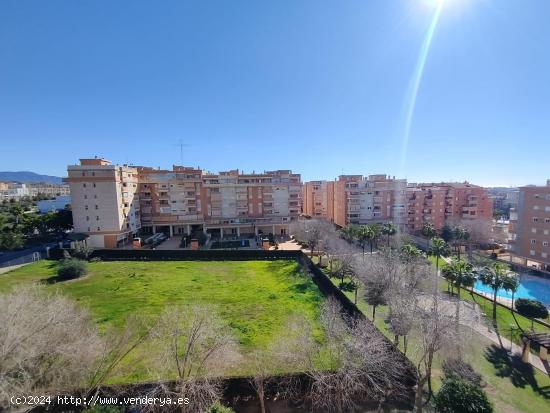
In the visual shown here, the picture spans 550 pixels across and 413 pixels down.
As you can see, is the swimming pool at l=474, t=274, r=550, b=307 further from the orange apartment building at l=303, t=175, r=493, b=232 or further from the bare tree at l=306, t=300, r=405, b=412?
the orange apartment building at l=303, t=175, r=493, b=232

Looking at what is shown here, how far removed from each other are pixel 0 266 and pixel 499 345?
50.4m

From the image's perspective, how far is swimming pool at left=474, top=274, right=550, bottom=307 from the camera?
26.9 metres

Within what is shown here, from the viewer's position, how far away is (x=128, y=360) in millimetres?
14492

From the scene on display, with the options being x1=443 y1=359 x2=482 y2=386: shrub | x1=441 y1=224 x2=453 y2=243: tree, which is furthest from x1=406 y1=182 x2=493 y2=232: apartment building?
x1=443 y1=359 x2=482 y2=386: shrub

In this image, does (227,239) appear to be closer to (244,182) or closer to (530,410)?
(244,182)

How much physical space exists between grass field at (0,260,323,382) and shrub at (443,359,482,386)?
7127 mm

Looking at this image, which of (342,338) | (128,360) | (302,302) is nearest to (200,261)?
(302,302)

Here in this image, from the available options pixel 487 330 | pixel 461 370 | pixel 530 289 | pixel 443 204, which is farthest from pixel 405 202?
pixel 461 370

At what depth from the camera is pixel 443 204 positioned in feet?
176

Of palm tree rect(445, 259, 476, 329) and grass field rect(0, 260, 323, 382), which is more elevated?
palm tree rect(445, 259, 476, 329)

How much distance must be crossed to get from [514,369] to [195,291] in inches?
922

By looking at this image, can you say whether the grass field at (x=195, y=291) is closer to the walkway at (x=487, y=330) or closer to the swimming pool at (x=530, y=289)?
the walkway at (x=487, y=330)

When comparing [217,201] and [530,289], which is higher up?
[217,201]

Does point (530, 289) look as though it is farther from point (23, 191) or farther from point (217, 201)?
point (23, 191)
